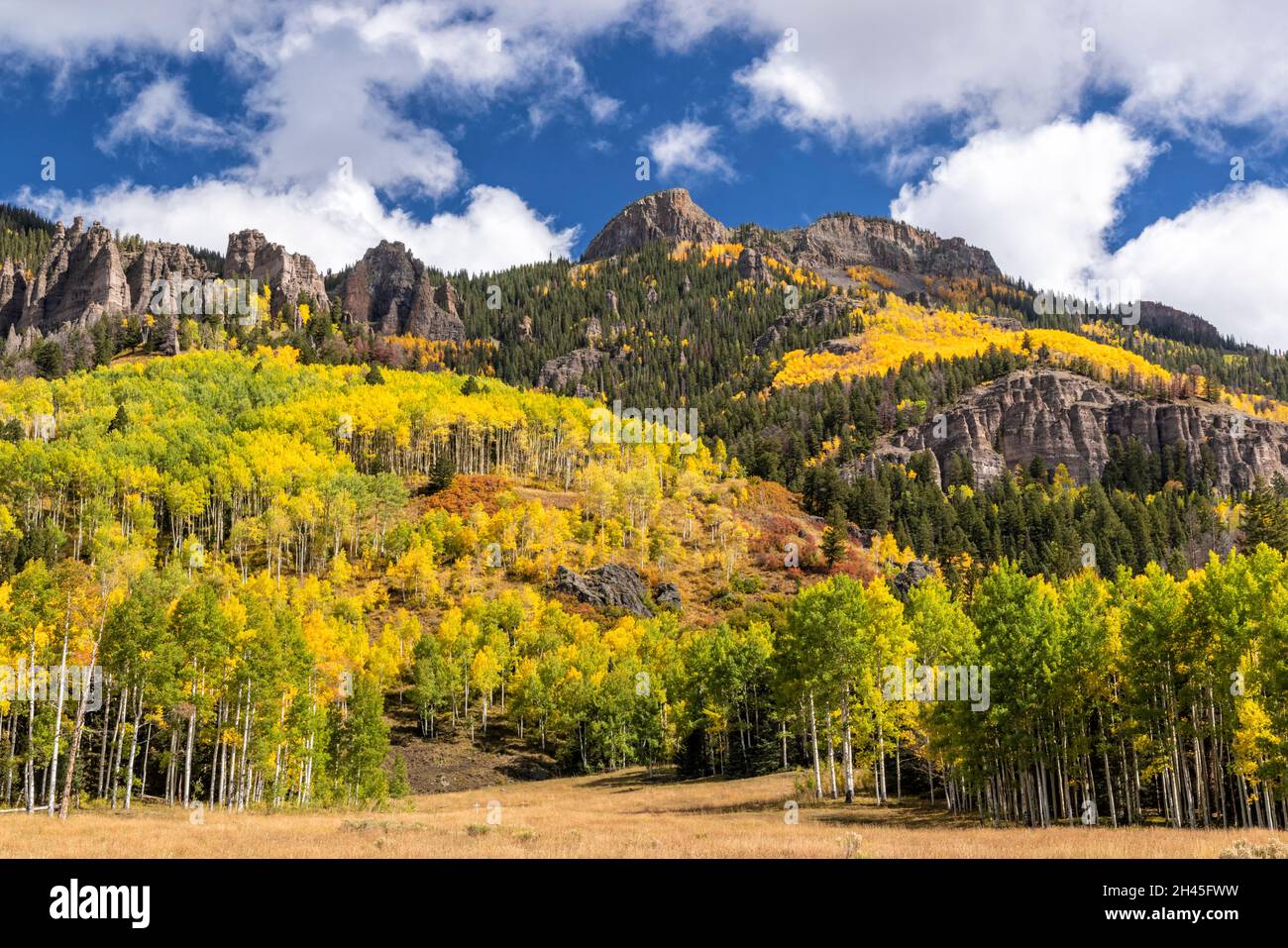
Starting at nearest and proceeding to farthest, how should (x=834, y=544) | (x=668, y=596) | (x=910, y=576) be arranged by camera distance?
(x=668, y=596) < (x=910, y=576) < (x=834, y=544)

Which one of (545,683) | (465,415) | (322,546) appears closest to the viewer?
(545,683)

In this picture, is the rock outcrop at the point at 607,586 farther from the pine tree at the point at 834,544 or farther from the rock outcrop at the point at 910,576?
the rock outcrop at the point at 910,576

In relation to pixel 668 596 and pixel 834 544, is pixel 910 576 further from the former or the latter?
pixel 668 596

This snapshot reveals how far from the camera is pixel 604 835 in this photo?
30.7 meters

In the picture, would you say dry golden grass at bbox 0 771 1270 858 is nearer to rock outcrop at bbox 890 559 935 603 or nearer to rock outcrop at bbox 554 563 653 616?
rock outcrop at bbox 554 563 653 616

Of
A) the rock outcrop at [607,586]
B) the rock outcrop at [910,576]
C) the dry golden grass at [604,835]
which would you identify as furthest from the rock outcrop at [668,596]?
the dry golden grass at [604,835]

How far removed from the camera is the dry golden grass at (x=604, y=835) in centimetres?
2416

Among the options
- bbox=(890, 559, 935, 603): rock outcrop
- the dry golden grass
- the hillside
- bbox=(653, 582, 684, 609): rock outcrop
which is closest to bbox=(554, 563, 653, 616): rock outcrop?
the hillside

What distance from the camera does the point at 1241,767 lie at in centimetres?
3591

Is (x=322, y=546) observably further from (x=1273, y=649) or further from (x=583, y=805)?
(x=1273, y=649)

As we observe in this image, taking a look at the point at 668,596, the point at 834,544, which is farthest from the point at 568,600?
the point at 834,544

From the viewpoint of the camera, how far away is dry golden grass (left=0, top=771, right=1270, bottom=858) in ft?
79.3
